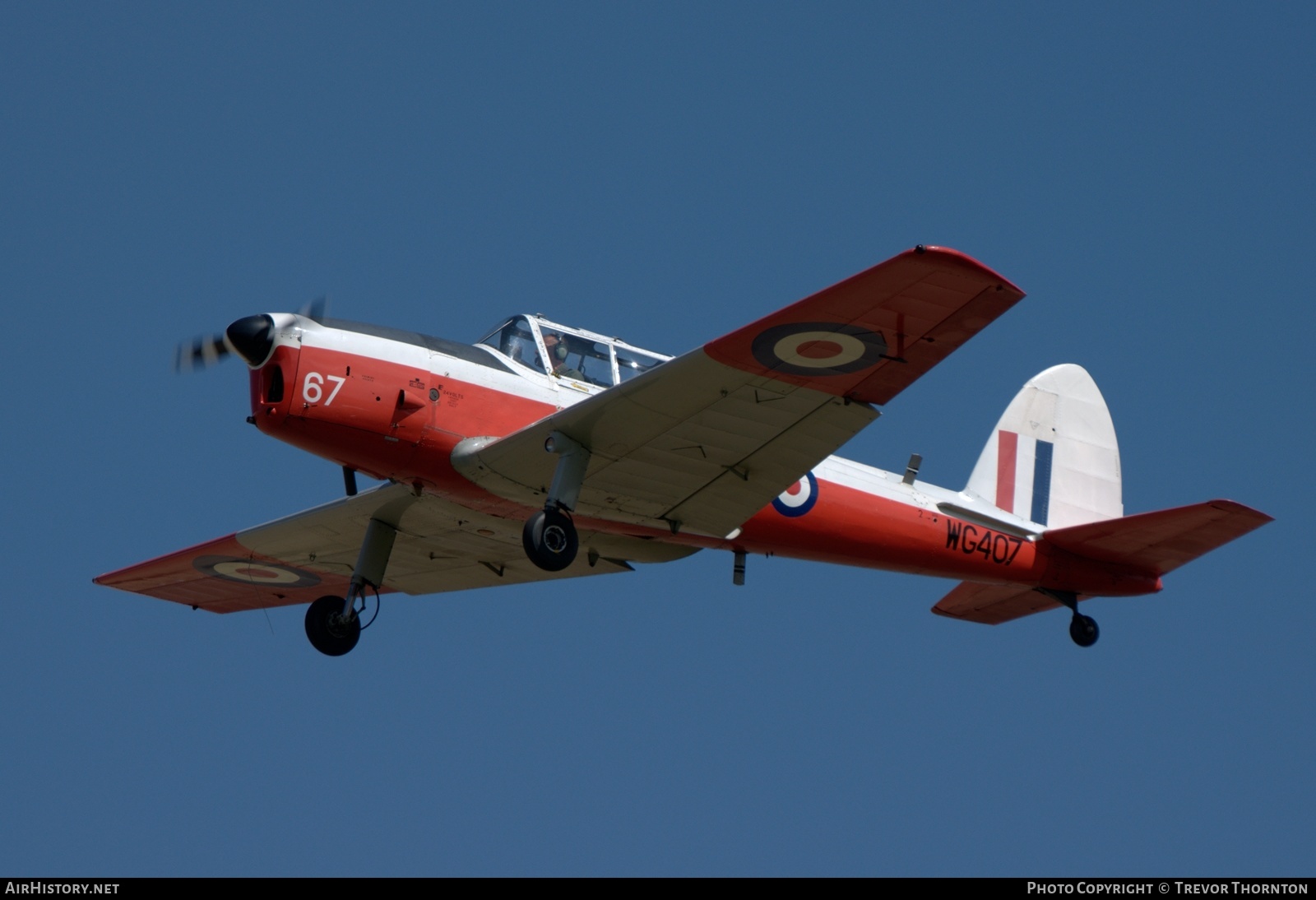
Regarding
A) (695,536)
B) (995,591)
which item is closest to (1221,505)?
(995,591)

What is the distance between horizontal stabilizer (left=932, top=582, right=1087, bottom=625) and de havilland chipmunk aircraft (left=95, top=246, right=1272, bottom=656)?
27mm

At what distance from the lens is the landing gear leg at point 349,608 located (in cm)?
1473

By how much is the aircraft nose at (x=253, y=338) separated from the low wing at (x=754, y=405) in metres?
1.72

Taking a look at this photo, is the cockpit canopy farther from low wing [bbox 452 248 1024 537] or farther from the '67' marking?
the '67' marking

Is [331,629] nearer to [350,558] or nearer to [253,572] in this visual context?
[350,558]

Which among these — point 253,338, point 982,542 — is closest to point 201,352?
point 253,338

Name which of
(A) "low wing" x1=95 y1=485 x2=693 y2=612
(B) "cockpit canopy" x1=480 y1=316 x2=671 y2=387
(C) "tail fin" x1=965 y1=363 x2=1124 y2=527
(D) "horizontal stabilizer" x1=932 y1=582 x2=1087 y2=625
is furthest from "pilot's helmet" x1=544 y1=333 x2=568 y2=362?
(D) "horizontal stabilizer" x1=932 y1=582 x2=1087 y2=625

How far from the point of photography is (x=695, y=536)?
556 inches

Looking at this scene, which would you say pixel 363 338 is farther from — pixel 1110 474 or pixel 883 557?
pixel 1110 474
